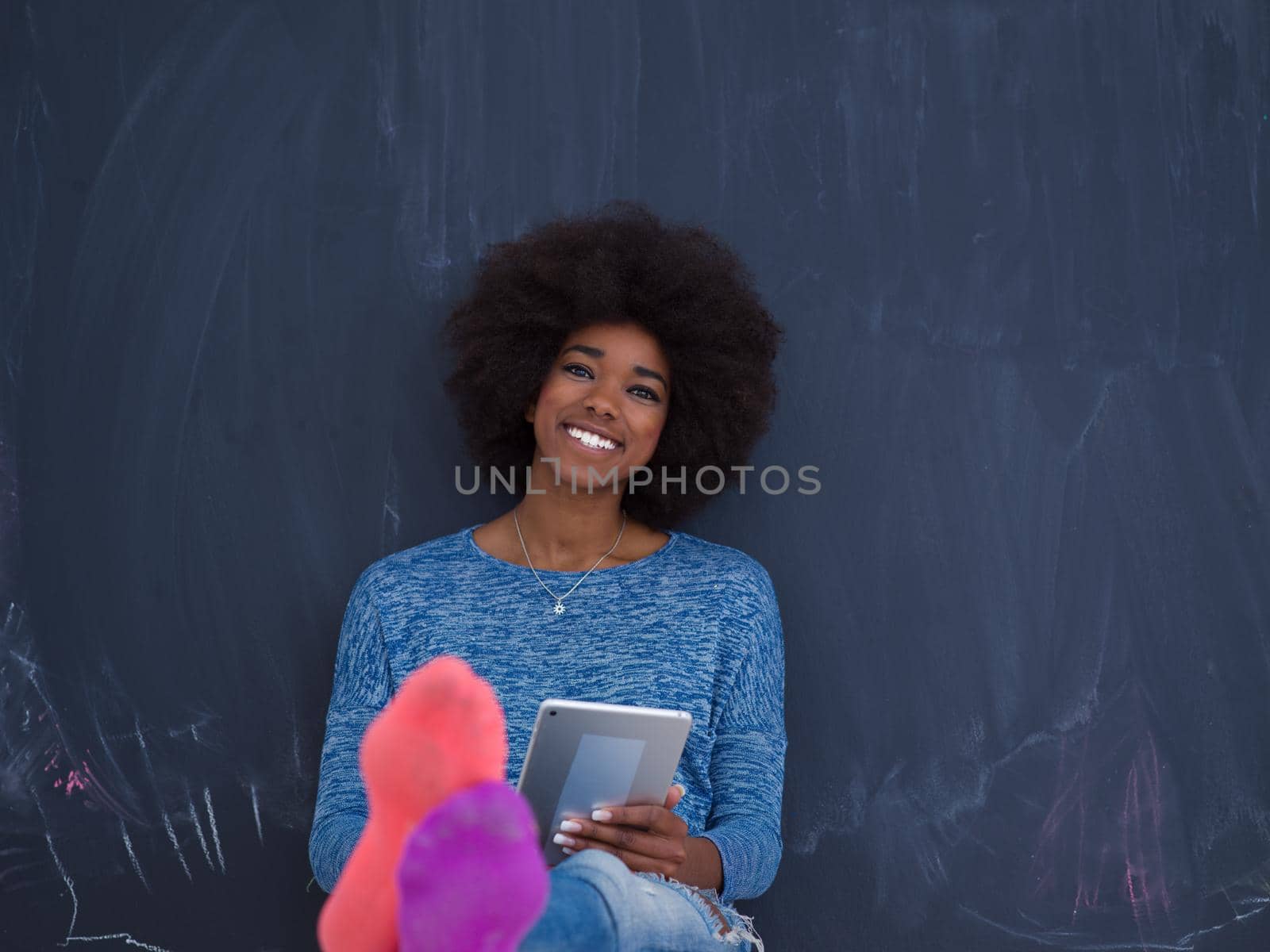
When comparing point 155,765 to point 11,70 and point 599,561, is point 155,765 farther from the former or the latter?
point 11,70

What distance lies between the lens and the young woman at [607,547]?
1465mm

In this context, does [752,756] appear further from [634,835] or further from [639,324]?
[639,324]

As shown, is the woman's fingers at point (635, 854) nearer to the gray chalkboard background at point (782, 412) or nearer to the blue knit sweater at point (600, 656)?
the blue knit sweater at point (600, 656)

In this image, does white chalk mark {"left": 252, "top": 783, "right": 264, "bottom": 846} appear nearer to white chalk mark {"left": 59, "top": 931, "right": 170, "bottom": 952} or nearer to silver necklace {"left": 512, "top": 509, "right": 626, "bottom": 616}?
white chalk mark {"left": 59, "top": 931, "right": 170, "bottom": 952}

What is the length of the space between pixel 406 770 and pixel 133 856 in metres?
0.93

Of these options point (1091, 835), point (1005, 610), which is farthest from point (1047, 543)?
point (1091, 835)

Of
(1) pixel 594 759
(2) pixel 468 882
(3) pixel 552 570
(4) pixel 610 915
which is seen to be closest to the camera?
(2) pixel 468 882

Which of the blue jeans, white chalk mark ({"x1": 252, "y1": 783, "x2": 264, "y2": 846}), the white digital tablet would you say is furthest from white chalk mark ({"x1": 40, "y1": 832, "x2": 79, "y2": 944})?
the blue jeans

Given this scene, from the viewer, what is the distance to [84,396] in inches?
65.4

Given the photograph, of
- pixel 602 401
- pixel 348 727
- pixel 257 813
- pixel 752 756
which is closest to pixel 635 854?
pixel 752 756

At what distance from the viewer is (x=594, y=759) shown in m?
1.14

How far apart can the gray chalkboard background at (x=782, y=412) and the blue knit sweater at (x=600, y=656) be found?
6.2 inches

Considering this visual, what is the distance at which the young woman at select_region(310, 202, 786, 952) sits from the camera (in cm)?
146

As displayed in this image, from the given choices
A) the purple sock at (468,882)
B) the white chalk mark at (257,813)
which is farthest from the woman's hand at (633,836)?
the white chalk mark at (257,813)
